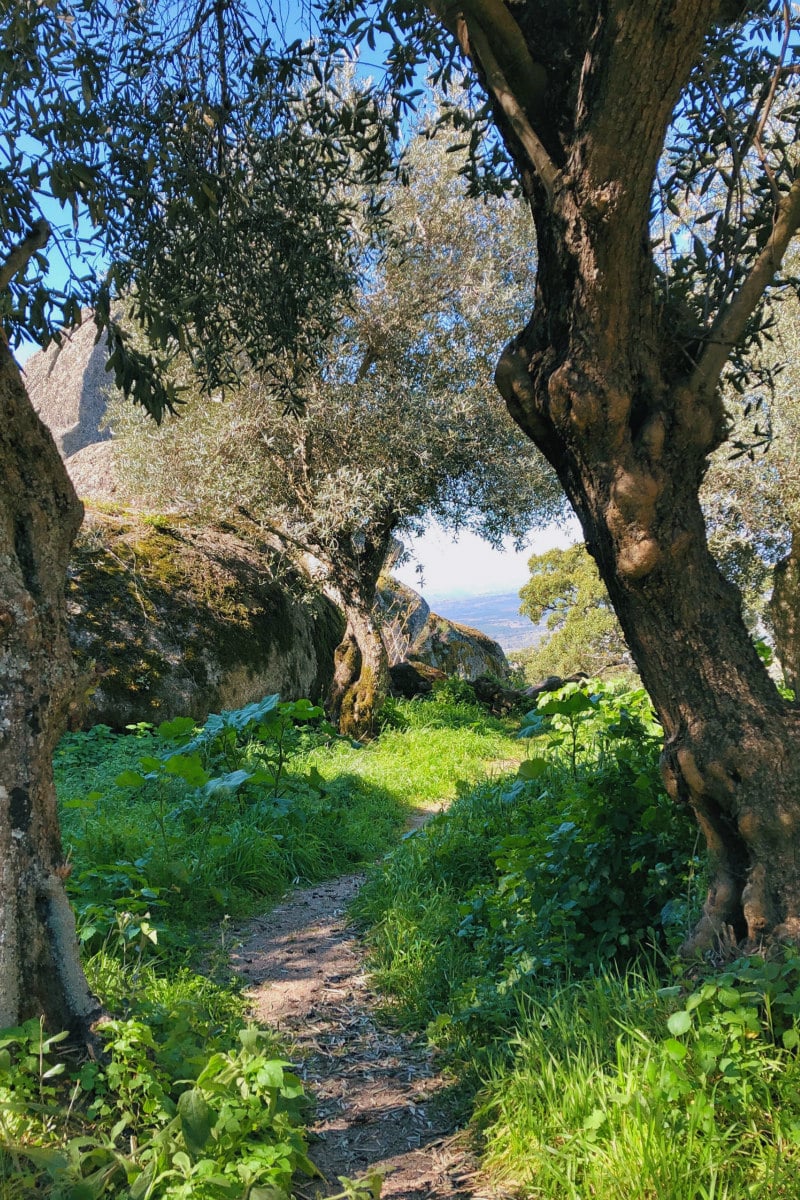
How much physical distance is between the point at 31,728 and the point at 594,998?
247 cm

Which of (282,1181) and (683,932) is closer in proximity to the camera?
(282,1181)

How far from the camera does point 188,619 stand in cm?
1134

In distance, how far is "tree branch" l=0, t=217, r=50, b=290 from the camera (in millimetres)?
3077

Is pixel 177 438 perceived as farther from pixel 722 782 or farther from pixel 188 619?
pixel 722 782

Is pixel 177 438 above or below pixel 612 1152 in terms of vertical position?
above

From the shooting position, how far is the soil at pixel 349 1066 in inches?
125

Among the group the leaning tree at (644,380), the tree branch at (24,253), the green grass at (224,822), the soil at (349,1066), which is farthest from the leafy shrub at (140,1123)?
the tree branch at (24,253)

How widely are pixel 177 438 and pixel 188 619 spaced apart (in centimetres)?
264

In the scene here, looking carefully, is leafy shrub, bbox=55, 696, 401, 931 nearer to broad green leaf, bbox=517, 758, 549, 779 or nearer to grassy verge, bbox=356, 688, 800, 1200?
grassy verge, bbox=356, 688, 800, 1200

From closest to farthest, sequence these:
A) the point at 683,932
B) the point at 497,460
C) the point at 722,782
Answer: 1. the point at 722,782
2. the point at 683,932
3. the point at 497,460

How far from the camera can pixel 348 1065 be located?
3955 millimetres

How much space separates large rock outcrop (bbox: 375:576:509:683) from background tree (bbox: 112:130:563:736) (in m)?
5.94

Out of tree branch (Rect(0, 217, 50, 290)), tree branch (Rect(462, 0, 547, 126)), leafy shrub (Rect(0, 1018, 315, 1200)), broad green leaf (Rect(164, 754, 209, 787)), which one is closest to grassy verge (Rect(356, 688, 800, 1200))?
leafy shrub (Rect(0, 1018, 315, 1200))

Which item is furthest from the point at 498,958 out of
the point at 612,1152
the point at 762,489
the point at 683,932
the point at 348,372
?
the point at 762,489
